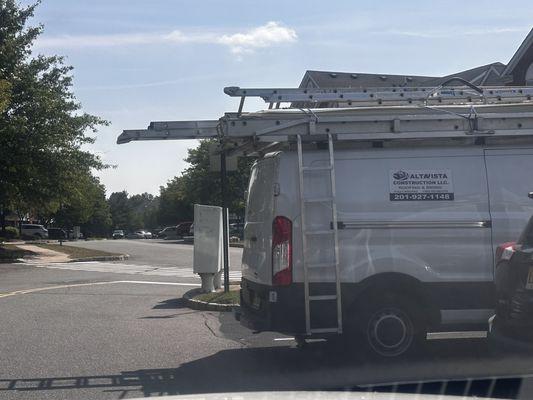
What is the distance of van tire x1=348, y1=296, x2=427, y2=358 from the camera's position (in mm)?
7926

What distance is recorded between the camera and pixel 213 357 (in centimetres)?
877

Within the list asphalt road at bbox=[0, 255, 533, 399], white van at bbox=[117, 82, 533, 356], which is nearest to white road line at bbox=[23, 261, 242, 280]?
asphalt road at bbox=[0, 255, 533, 399]

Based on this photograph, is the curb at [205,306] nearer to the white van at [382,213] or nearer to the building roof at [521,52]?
the white van at [382,213]

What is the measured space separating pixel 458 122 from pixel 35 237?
6227cm

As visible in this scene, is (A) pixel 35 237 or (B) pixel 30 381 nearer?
(B) pixel 30 381

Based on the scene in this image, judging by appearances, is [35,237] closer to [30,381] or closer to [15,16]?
[15,16]

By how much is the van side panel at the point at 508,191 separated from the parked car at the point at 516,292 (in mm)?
1017

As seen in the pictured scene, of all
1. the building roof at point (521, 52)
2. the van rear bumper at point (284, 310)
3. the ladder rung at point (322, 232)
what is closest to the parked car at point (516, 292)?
the ladder rung at point (322, 232)

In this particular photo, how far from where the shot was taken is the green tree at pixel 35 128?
29156 millimetres

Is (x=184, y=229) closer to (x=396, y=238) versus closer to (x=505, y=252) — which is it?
(x=396, y=238)

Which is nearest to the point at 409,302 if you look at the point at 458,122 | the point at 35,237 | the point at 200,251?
the point at 458,122

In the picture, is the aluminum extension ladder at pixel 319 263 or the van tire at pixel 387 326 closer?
the aluminum extension ladder at pixel 319 263

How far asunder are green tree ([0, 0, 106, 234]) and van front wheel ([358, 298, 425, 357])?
22.6 meters

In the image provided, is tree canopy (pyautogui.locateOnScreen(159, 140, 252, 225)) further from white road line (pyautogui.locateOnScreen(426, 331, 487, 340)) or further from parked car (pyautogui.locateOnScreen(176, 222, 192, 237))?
white road line (pyautogui.locateOnScreen(426, 331, 487, 340))
